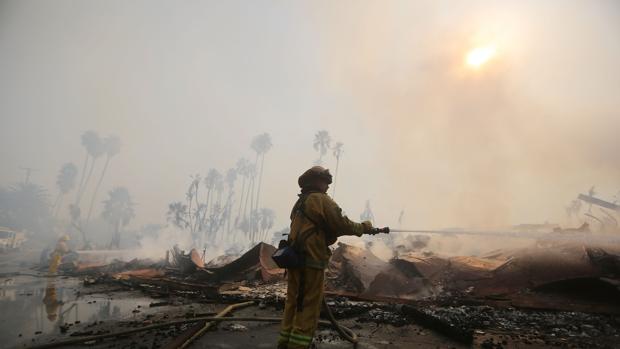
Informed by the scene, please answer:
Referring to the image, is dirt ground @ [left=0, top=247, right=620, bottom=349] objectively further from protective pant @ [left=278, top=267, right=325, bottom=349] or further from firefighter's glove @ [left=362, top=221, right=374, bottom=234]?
firefighter's glove @ [left=362, top=221, right=374, bottom=234]

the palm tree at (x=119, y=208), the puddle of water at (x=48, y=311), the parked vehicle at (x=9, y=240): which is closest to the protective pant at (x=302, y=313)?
the puddle of water at (x=48, y=311)

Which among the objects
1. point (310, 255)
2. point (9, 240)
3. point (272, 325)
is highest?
point (310, 255)

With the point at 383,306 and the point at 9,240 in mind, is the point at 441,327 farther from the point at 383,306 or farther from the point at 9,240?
the point at 9,240

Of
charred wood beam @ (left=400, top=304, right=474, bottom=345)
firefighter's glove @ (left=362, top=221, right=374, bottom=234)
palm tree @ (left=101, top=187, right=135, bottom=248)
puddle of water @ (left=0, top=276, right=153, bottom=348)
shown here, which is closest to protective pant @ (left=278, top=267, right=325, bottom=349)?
firefighter's glove @ (left=362, top=221, right=374, bottom=234)

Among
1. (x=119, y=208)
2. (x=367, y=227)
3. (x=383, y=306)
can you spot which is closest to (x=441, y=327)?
(x=367, y=227)

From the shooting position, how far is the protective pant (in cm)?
346

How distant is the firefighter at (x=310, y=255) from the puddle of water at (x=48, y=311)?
3673 mm

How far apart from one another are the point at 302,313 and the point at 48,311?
590 cm

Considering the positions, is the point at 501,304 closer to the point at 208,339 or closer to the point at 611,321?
the point at 611,321

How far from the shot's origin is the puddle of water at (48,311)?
190 inches

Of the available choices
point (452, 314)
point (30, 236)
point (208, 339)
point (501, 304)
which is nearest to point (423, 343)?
point (452, 314)

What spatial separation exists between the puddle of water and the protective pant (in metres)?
3.60

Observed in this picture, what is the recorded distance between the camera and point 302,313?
11.7ft

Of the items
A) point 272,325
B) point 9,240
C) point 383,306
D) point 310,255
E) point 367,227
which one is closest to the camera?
point 310,255
